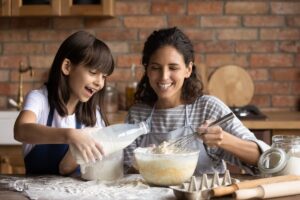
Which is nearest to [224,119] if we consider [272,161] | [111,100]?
[272,161]

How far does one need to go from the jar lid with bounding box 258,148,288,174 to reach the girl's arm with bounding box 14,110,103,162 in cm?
49

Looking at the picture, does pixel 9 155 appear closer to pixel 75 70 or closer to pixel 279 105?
pixel 75 70

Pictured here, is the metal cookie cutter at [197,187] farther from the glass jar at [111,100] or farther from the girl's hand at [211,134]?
the glass jar at [111,100]

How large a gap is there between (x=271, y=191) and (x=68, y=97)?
80cm

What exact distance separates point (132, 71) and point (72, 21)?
475 mm

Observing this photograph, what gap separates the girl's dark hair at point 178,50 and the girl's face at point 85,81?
0.82 ft

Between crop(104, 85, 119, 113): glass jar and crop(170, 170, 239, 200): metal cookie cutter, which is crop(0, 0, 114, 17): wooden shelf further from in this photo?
crop(170, 170, 239, 200): metal cookie cutter

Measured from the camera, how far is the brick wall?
3.23 meters

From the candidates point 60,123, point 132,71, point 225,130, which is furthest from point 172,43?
point 132,71

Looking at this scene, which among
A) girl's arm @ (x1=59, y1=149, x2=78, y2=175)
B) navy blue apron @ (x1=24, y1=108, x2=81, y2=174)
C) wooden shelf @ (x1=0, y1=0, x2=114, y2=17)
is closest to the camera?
girl's arm @ (x1=59, y1=149, x2=78, y2=175)

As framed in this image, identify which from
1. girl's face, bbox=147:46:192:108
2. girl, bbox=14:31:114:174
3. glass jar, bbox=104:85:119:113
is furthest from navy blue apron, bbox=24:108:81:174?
Answer: glass jar, bbox=104:85:119:113

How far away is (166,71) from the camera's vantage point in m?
1.84

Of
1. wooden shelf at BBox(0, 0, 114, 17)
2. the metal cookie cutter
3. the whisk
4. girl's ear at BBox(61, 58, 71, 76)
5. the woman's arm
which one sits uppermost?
wooden shelf at BBox(0, 0, 114, 17)

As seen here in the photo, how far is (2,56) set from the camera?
3314mm
